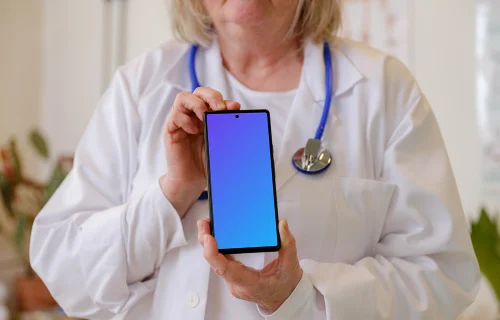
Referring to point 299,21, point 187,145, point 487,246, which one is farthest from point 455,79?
point 187,145

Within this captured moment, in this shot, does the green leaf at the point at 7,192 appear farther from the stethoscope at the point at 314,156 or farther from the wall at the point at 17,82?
the stethoscope at the point at 314,156

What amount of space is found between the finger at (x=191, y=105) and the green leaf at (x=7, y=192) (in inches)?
46.2

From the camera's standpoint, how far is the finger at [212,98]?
679mm

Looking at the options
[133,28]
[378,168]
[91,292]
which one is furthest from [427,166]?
[133,28]

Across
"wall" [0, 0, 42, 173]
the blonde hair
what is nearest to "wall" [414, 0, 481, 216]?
the blonde hair

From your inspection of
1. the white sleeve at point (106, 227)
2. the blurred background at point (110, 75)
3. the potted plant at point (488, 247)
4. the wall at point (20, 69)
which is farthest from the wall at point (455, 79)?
the wall at point (20, 69)

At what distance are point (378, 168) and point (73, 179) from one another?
18.7 inches

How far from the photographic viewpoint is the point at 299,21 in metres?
0.90

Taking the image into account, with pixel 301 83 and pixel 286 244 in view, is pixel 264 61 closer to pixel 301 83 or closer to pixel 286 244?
pixel 301 83

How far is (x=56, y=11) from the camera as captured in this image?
2068mm

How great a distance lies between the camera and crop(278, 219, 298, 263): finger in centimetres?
63

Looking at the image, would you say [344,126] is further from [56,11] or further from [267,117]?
[56,11]

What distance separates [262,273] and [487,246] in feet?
3.48

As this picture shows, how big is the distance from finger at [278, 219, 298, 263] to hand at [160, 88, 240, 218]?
17cm
